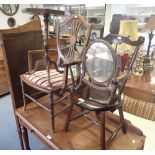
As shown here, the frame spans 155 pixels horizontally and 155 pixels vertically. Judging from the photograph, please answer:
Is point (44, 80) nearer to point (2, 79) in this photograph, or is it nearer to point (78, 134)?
point (78, 134)

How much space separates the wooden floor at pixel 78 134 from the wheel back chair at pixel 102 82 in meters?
0.05

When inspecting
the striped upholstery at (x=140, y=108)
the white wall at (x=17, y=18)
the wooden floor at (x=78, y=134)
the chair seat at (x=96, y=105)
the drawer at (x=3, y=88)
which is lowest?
the drawer at (x=3, y=88)

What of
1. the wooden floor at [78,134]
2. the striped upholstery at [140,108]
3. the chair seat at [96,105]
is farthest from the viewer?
the striped upholstery at [140,108]

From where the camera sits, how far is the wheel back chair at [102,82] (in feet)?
3.40

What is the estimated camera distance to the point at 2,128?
2277 mm

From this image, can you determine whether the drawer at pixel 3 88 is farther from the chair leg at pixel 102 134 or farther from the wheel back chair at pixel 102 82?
the chair leg at pixel 102 134

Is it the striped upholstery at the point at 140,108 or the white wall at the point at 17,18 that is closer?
the striped upholstery at the point at 140,108

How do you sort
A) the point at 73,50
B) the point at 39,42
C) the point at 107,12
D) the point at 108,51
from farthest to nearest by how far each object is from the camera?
the point at 107,12, the point at 39,42, the point at 73,50, the point at 108,51

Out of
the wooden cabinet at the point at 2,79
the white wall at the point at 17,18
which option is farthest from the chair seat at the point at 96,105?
the white wall at the point at 17,18

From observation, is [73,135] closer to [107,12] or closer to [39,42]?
[39,42]

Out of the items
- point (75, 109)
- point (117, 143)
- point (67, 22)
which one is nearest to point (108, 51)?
point (67, 22)

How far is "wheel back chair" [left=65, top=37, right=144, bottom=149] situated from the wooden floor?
0.05 metres

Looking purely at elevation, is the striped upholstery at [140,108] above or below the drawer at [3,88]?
above
